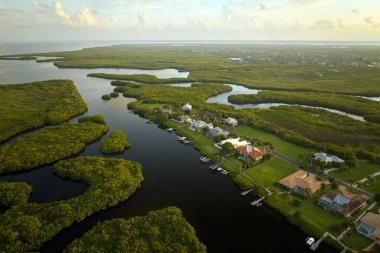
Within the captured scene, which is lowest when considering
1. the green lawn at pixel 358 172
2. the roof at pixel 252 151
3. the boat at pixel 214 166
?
the green lawn at pixel 358 172

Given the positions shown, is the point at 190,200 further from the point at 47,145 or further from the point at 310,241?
the point at 47,145

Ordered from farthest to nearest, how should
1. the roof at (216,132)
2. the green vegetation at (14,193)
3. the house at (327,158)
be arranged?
the roof at (216,132), the house at (327,158), the green vegetation at (14,193)

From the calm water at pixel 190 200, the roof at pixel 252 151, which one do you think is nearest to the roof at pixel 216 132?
the calm water at pixel 190 200

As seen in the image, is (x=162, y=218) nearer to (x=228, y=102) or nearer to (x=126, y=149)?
(x=126, y=149)

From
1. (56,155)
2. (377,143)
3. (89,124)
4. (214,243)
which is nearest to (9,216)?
(56,155)

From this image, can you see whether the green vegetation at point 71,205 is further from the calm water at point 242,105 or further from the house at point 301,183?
the calm water at point 242,105
